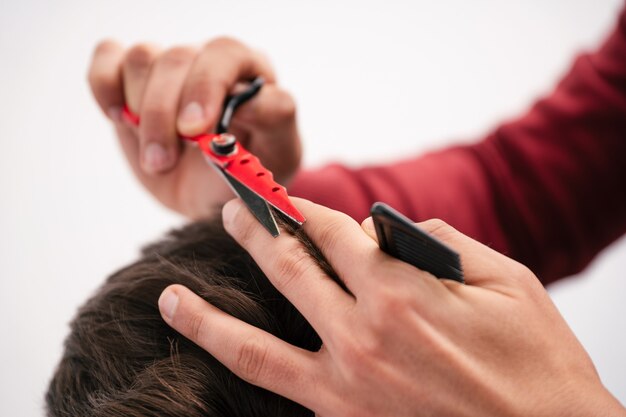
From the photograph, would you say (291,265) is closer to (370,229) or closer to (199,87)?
(370,229)

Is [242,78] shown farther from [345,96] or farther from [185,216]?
[345,96]

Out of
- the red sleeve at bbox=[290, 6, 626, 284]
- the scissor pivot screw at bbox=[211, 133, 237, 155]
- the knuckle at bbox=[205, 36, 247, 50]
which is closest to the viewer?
the scissor pivot screw at bbox=[211, 133, 237, 155]

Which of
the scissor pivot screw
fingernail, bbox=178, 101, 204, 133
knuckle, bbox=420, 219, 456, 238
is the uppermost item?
fingernail, bbox=178, 101, 204, 133

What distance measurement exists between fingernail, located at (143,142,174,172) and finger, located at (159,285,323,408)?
15.7 inches

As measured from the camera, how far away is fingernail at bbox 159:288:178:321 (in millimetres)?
691

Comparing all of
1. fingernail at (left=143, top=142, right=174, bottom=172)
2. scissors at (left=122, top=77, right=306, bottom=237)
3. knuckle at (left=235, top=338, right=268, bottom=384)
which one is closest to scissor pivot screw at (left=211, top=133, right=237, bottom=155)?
scissors at (left=122, top=77, right=306, bottom=237)

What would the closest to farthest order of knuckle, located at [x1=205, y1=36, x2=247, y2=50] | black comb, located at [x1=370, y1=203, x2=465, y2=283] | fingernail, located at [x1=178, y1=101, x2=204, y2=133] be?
black comb, located at [x1=370, y1=203, x2=465, y2=283], fingernail, located at [x1=178, y1=101, x2=204, y2=133], knuckle, located at [x1=205, y1=36, x2=247, y2=50]

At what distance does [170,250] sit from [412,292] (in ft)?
1.32

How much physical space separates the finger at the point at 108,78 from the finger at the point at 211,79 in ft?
0.52

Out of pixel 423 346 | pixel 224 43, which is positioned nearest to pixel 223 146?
pixel 224 43

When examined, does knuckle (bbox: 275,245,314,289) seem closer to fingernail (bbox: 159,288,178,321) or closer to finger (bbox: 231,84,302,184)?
fingernail (bbox: 159,288,178,321)

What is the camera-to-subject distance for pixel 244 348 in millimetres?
639

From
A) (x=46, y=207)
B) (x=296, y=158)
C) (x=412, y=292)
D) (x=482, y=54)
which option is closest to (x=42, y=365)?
(x=46, y=207)

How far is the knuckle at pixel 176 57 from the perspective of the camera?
3.54 ft
